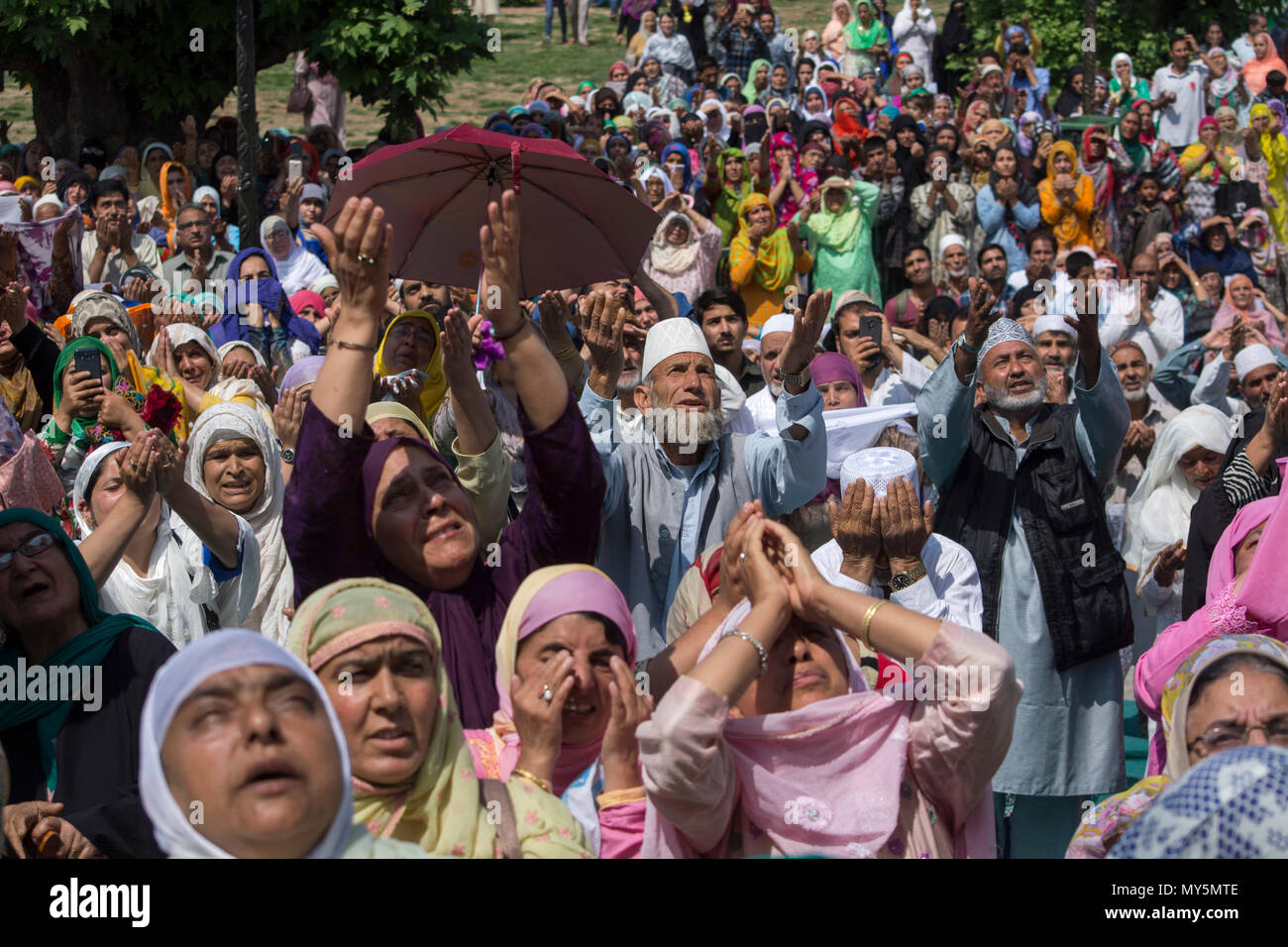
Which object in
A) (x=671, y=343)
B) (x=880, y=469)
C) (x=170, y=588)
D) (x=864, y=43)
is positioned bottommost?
(x=170, y=588)

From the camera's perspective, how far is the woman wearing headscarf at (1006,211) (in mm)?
11359

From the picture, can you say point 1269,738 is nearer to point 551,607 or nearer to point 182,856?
point 551,607

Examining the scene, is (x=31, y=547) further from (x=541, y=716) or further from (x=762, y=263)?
(x=762, y=263)

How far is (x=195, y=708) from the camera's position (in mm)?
2221

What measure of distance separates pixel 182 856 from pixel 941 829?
1.42 metres

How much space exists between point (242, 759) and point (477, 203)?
2.93 m

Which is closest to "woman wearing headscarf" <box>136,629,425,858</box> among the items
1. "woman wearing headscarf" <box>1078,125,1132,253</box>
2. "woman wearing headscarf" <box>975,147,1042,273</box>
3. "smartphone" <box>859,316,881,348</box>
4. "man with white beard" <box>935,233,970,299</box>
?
"smartphone" <box>859,316,881,348</box>

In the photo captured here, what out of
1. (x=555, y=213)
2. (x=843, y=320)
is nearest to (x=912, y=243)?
(x=843, y=320)

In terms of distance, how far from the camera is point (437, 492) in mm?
3312

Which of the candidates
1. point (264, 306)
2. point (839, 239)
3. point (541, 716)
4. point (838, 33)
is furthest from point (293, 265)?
point (838, 33)

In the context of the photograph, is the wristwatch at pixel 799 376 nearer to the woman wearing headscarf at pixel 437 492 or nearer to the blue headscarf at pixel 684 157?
the woman wearing headscarf at pixel 437 492

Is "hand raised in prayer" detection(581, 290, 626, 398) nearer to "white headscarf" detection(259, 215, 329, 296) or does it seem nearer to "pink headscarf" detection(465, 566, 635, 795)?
"pink headscarf" detection(465, 566, 635, 795)

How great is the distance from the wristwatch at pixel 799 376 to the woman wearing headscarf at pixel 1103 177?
316 inches

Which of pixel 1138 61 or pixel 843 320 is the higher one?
pixel 1138 61
